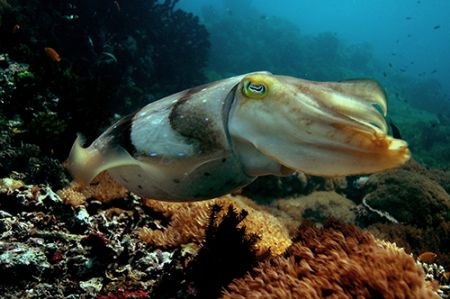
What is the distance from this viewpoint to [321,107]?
2002mm

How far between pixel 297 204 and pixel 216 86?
8680 mm

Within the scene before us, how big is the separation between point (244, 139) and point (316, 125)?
1.72 ft

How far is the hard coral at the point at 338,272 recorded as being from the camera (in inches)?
87.2

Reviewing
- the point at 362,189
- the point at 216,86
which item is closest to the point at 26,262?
the point at 216,86

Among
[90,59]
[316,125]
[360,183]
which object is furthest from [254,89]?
[90,59]

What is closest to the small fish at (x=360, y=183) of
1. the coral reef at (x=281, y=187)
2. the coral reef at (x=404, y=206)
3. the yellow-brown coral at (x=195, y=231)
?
the coral reef at (x=404, y=206)

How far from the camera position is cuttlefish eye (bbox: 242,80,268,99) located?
7.14 feet

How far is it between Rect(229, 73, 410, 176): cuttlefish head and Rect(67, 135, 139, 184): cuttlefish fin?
0.90 m

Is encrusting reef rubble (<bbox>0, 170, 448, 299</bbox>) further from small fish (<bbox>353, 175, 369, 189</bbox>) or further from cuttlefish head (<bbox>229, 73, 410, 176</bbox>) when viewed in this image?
small fish (<bbox>353, 175, 369, 189</bbox>)

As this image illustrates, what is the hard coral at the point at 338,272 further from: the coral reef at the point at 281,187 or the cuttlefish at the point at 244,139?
the coral reef at the point at 281,187

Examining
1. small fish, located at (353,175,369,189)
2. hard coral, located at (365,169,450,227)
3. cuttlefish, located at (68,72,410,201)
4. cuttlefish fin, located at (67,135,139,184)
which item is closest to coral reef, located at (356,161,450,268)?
hard coral, located at (365,169,450,227)

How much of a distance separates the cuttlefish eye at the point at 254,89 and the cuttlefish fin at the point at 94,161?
3.31ft

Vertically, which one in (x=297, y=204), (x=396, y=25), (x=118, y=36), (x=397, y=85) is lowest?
(x=396, y=25)

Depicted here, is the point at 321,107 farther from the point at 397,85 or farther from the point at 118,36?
the point at 397,85
